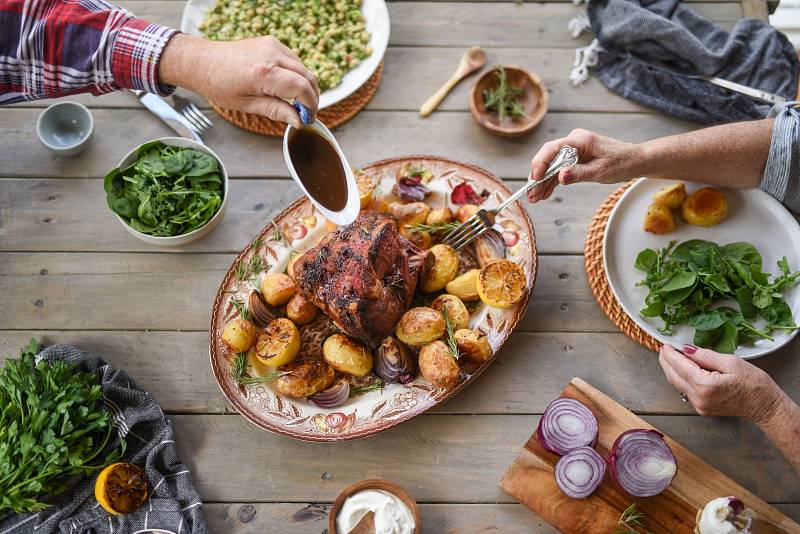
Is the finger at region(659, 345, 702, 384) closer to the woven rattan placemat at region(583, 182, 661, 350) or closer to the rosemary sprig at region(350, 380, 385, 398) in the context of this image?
the woven rattan placemat at region(583, 182, 661, 350)

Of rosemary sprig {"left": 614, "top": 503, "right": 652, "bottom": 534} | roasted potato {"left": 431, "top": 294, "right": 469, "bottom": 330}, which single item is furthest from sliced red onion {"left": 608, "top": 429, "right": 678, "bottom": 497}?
roasted potato {"left": 431, "top": 294, "right": 469, "bottom": 330}

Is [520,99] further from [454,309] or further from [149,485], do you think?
[149,485]

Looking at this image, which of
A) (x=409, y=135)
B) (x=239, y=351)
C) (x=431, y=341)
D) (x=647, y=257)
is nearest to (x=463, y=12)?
(x=409, y=135)

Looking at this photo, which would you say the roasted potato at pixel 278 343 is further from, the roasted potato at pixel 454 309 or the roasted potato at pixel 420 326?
the roasted potato at pixel 454 309

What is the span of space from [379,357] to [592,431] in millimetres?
764

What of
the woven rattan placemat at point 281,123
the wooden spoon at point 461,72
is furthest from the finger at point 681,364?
the woven rattan placemat at point 281,123

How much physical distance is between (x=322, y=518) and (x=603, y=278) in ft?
4.50

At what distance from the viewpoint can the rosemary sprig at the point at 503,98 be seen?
2814 millimetres

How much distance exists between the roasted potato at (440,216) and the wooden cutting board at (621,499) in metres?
0.89

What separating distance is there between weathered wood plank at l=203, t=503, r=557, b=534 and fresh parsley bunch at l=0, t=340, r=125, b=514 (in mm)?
461

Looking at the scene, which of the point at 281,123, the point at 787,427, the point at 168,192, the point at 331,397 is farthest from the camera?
the point at 281,123

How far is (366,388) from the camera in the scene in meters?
2.30

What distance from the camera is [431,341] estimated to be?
2258 millimetres

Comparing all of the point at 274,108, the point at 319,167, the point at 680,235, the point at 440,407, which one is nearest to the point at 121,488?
the point at 440,407
